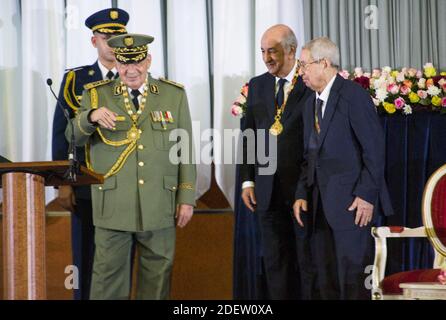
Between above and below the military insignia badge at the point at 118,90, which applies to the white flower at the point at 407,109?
below

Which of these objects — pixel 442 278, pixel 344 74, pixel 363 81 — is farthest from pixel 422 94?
pixel 442 278

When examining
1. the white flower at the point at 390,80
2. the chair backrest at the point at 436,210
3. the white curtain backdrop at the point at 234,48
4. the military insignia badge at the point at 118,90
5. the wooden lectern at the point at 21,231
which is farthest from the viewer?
the white curtain backdrop at the point at 234,48

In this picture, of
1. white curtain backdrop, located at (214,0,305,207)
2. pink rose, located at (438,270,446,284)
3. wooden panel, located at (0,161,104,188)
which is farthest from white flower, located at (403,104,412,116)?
wooden panel, located at (0,161,104,188)

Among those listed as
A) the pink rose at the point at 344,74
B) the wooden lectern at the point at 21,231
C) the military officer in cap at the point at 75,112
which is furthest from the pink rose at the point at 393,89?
the wooden lectern at the point at 21,231

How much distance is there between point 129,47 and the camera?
4.59 meters

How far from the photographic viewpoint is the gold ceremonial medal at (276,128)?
193 inches

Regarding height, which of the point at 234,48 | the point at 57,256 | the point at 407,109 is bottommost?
the point at 57,256

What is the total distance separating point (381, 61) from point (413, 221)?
107 centimetres

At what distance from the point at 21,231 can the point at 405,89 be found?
8.16 feet

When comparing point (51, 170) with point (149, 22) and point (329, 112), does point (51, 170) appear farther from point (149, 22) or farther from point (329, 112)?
point (149, 22)

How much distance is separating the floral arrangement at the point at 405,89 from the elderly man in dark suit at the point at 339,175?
0.34 meters

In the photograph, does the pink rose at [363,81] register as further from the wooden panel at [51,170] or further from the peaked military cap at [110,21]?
the wooden panel at [51,170]
